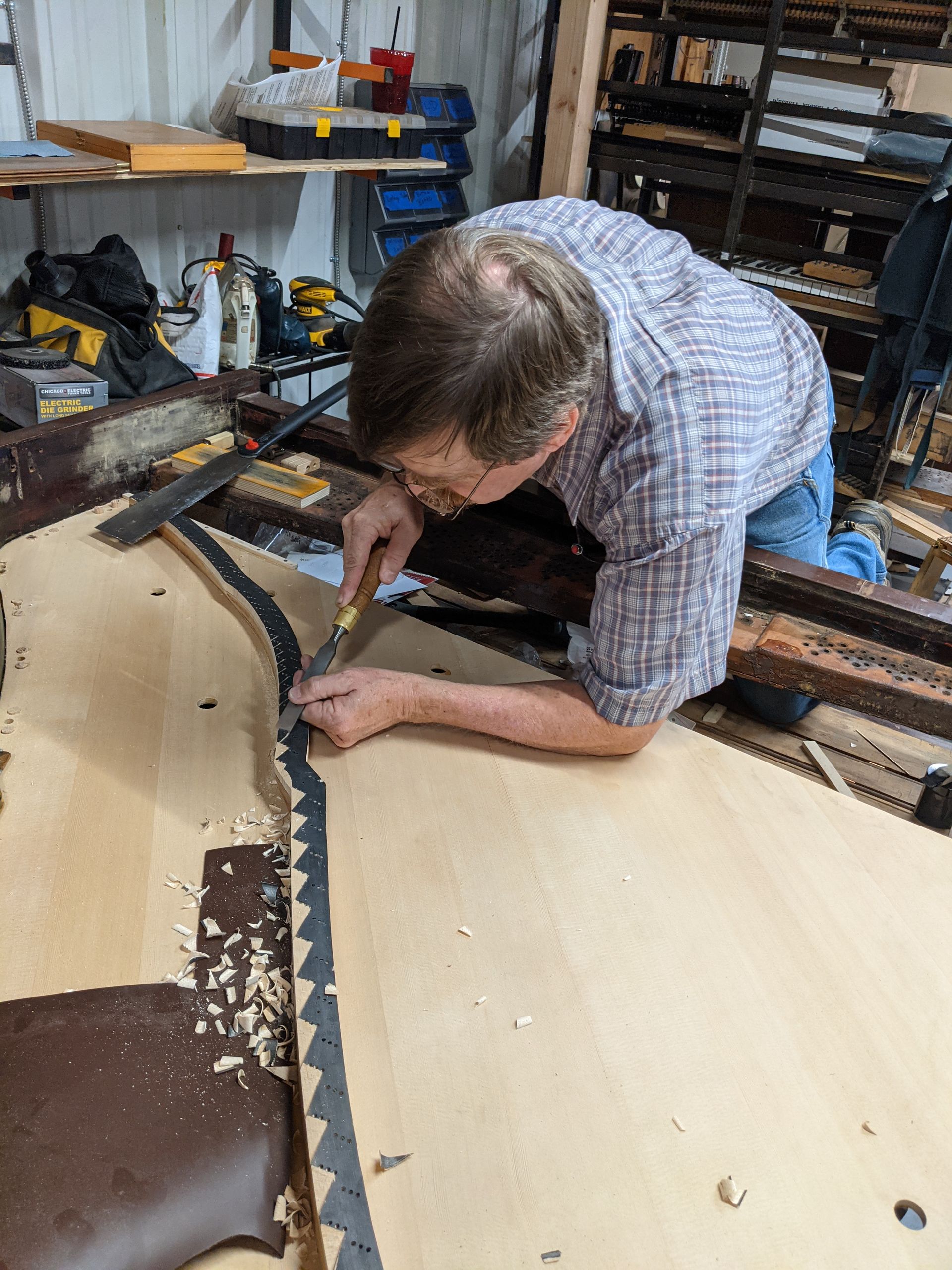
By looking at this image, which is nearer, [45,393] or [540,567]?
[540,567]

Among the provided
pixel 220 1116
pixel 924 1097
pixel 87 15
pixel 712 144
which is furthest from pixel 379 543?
pixel 712 144

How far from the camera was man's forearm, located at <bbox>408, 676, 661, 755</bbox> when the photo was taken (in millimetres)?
Result: 1670

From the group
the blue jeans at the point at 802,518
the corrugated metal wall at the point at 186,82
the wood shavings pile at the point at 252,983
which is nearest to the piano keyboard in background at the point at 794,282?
the corrugated metal wall at the point at 186,82

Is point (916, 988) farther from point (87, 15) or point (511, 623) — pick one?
point (87, 15)

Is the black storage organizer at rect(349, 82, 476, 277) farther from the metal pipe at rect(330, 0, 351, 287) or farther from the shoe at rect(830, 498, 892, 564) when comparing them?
the shoe at rect(830, 498, 892, 564)

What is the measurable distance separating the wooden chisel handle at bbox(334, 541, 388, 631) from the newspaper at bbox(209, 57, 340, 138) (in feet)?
8.63

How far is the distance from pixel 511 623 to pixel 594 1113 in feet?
6.93

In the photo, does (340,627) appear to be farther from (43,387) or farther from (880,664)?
(43,387)

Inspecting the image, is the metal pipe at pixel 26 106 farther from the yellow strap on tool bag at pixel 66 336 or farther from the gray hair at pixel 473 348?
the gray hair at pixel 473 348

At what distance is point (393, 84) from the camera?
416cm

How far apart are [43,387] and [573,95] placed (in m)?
3.61

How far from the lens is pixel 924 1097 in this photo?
1.18 m

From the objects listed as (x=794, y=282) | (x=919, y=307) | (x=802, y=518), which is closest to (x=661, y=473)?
(x=802, y=518)

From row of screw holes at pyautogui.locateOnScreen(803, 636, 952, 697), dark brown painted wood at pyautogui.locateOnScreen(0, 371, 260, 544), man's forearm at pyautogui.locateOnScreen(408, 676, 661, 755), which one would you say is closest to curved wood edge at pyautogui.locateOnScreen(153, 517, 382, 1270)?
man's forearm at pyautogui.locateOnScreen(408, 676, 661, 755)
